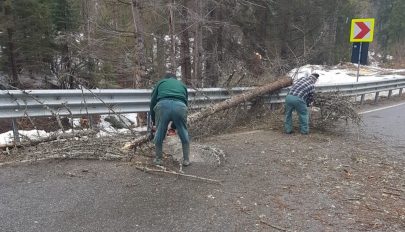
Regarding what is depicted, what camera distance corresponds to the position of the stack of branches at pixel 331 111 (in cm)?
842

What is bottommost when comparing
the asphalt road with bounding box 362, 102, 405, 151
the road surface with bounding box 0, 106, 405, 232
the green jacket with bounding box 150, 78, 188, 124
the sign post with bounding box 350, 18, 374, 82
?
the asphalt road with bounding box 362, 102, 405, 151

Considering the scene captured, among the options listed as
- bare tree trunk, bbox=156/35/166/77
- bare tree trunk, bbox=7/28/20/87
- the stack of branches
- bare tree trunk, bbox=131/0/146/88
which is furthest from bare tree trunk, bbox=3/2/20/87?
the stack of branches

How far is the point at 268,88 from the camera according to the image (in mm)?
9422

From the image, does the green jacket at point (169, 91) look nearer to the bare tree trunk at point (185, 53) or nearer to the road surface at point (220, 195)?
the road surface at point (220, 195)

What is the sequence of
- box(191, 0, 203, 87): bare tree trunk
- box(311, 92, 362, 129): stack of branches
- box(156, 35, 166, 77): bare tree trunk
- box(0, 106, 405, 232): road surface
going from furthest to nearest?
box(191, 0, 203, 87): bare tree trunk
box(156, 35, 166, 77): bare tree trunk
box(311, 92, 362, 129): stack of branches
box(0, 106, 405, 232): road surface

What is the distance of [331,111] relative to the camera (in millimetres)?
8539

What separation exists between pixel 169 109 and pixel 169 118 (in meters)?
0.13

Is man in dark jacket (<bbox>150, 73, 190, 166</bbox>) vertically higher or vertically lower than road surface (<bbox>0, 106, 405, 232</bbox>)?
higher

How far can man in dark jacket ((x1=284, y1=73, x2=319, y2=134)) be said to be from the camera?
805cm

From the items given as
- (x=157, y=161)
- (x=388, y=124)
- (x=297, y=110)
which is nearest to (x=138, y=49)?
(x=297, y=110)

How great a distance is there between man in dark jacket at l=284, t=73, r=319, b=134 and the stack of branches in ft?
1.66

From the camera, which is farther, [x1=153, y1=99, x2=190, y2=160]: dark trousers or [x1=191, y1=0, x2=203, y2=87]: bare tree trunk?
[x1=191, y1=0, x2=203, y2=87]: bare tree trunk

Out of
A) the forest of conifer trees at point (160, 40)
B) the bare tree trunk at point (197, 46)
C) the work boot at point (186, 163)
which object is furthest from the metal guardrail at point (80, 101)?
the bare tree trunk at point (197, 46)

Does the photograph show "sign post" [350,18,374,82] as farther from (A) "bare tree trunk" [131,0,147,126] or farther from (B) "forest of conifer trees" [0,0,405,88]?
(A) "bare tree trunk" [131,0,147,126]
